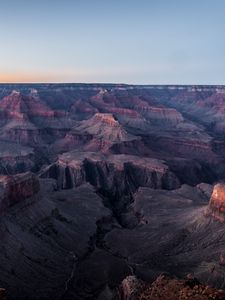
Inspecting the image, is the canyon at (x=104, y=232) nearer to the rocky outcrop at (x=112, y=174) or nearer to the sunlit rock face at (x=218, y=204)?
the sunlit rock face at (x=218, y=204)

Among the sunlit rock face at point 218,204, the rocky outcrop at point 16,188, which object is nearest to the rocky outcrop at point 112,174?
the rocky outcrop at point 16,188

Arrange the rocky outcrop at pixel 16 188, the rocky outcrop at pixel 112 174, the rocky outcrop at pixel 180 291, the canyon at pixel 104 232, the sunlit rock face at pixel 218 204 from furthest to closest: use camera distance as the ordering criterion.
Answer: the rocky outcrop at pixel 112 174
the sunlit rock face at pixel 218 204
the rocky outcrop at pixel 16 188
the canyon at pixel 104 232
the rocky outcrop at pixel 180 291

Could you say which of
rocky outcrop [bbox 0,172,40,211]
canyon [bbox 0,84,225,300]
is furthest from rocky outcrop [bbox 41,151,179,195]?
rocky outcrop [bbox 0,172,40,211]

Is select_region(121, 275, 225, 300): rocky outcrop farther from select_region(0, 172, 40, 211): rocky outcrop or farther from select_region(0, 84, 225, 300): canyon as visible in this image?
select_region(0, 172, 40, 211): rocky outcrop

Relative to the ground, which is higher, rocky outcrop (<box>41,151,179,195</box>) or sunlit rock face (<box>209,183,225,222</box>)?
sunlit rock face (<box>209,183,225,222</box>)

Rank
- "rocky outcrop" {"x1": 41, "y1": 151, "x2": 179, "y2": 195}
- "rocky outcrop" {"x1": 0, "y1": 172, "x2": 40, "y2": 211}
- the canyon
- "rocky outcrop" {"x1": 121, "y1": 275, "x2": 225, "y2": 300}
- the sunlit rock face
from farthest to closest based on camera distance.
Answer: "rocky outcrop" {"x1": 41, "y1": 151, "x2": 179, "y2": 195} → the sunlit rock face → "rocky outcrop" {"x1": 0, "y1": 172, "x2": 40, "y2": 211} → the canyon → "rocky outcrop" {"x1": 121, "y1": 275, "x2": 225, "y2": 300}

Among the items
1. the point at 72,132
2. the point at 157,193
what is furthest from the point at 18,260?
the point at 72,132

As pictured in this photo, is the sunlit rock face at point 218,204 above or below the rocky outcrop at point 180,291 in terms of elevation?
below
